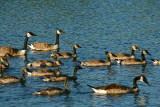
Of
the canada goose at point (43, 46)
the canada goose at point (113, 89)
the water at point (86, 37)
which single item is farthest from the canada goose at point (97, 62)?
the canada goose at point (43, 46)

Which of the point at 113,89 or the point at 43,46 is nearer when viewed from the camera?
the point at 113,89

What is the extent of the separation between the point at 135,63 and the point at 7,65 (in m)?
8.02

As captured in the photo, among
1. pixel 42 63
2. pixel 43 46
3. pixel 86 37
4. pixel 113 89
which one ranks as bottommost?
pixel 113 89

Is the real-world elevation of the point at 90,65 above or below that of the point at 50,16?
below

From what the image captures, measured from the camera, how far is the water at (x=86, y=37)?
929 inches

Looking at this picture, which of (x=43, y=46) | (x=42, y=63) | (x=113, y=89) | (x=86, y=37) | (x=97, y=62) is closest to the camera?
(x=113, y=89)

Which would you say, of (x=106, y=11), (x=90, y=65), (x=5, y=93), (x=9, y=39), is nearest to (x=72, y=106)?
(x=5, y=93)

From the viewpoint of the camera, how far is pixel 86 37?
40.5 metres

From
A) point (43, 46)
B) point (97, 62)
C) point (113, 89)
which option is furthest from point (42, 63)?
point (113, 89)

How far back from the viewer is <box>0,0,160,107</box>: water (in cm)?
2359

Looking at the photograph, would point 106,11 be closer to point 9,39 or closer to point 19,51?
point 9,39

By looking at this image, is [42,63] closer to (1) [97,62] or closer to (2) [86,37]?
(1) [97,62]

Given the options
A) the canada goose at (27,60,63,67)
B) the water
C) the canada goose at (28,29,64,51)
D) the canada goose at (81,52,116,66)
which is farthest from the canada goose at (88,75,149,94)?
the canada goose at (28,29,64,51)

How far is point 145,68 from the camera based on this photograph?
30781mm
